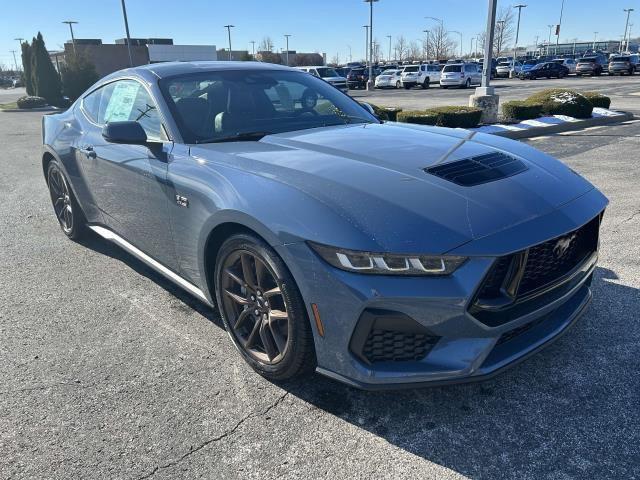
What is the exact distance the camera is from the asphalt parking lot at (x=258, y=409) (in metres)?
2.12

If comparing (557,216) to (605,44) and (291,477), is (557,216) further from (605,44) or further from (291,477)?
(605,44)

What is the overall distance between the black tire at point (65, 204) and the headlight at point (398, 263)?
3431mm

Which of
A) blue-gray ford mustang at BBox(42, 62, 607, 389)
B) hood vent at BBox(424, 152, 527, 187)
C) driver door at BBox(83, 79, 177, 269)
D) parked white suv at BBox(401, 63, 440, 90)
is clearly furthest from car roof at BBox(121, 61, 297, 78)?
parked white suv at BBox(401, 63, 440, 90)

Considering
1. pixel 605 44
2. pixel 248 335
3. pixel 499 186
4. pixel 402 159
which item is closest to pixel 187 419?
pixel 248 335

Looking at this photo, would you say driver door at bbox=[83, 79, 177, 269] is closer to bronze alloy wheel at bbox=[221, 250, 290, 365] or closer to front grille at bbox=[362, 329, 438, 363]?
bronze alloy wheel at bbox=[221, 250, 290, 365]

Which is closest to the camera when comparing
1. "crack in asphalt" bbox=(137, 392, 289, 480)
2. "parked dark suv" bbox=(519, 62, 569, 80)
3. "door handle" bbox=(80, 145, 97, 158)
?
"crack in asphalt" bbox=(137, 392, 289, 480)

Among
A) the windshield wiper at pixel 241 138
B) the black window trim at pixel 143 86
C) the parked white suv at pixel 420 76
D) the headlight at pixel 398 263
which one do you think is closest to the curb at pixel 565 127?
the black window trim at pixel 143 86

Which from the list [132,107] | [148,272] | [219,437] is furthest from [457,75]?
[219,437]

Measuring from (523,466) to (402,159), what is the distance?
1529mm

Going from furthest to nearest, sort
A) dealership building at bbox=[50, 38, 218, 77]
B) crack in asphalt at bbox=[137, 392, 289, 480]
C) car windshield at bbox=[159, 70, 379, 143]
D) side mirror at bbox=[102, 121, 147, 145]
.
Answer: dealership building at bbox=[50, 38, 218, 77] < car windshield at bbox=[159, 70, 379, 143] < side mirror at bbox=[102, 121, 147, 145] < crack in asphalt at bbox=[137, 392, 289, 480]

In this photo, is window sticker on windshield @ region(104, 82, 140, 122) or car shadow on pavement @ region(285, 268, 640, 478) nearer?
car shadow on pavement @ region(285, 268, 640, 478)

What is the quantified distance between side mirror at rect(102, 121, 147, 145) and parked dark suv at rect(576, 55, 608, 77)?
148ft

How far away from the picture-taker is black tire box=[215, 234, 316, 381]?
231cm

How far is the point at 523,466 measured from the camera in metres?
2.05
